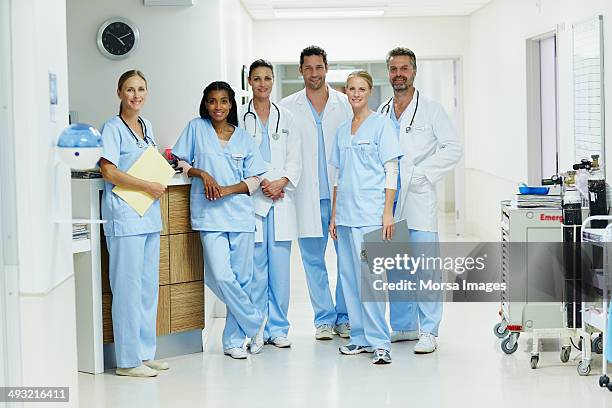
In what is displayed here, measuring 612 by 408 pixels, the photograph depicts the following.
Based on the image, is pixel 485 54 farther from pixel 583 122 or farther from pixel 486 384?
pixel 486 384

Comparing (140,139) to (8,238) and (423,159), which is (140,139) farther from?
(423,159)

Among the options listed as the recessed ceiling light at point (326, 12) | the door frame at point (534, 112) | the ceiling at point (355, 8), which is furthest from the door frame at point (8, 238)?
the recessed ceiling light at point (326, 12)

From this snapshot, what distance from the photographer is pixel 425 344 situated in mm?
5020

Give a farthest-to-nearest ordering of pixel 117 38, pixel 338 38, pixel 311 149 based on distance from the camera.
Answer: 1. pixel 338 38
2. pixel 117 38
3. pixel 311 149

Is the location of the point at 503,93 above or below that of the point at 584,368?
above

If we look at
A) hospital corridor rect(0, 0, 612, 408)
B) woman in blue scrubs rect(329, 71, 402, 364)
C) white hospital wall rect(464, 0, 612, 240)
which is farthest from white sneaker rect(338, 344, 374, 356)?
white hospital wall rect(464, 0, 612, 240)

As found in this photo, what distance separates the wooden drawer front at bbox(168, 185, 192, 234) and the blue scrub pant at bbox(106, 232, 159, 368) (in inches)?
11.9

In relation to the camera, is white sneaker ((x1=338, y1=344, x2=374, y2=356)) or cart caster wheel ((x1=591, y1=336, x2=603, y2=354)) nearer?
cart caster wheel ((x1=591, y1=336, x2=603, y2=354))

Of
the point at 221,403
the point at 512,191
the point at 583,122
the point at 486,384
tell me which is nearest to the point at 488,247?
the point at 512,191

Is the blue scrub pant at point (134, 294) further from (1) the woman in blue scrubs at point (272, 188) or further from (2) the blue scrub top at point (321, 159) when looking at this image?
(2) the blue scrub top at point (321, 159)

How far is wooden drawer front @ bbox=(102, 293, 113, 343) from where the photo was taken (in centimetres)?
477

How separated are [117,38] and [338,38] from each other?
470cm

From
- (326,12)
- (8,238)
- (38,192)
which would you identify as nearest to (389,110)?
(38,192)

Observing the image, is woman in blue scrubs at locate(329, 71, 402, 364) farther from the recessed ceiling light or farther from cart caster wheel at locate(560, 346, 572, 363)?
the recessed ceiling light
